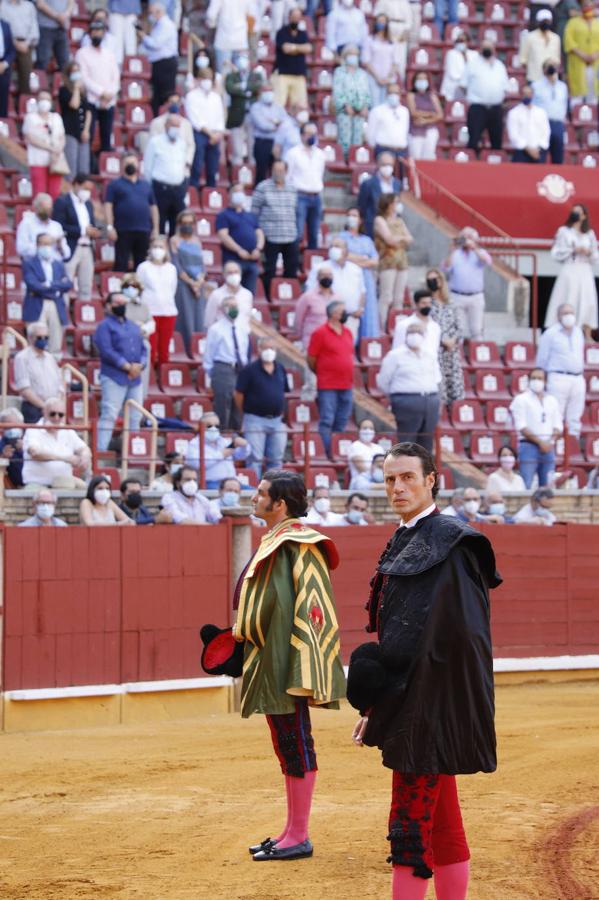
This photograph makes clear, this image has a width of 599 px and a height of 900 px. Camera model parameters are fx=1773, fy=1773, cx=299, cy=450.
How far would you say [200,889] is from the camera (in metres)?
6.66

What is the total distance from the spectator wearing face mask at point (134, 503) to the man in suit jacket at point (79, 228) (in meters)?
3.81

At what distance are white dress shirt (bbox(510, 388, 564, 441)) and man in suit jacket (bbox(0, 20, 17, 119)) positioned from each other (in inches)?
250

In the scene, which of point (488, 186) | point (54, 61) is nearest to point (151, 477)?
point (54, 61)

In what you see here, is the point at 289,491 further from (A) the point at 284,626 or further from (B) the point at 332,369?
(B) the point at 332,369

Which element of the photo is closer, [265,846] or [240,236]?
[265,846]

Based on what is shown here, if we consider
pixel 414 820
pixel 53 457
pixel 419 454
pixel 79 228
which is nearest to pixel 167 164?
pixel 79 228

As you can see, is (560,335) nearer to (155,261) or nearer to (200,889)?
(155,261)

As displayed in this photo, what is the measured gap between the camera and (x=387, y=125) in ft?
67.0

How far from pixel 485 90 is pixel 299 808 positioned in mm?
15918

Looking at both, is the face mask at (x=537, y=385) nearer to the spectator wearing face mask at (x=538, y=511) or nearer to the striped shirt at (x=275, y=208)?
the spectator wearing face mask at (x=538, y=511)

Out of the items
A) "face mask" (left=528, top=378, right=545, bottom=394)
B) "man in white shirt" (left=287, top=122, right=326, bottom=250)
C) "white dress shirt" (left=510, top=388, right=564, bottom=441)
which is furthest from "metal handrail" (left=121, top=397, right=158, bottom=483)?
"man in white shirt" (left=287, top=122, right=326, bottom=250)

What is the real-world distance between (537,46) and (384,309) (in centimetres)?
593

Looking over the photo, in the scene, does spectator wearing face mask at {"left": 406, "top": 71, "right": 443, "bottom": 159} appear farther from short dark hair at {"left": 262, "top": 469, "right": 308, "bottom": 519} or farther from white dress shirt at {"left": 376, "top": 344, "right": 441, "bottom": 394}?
short dark hair at {"left": 262, "top": 469, "right": 308, "bottom": 519}

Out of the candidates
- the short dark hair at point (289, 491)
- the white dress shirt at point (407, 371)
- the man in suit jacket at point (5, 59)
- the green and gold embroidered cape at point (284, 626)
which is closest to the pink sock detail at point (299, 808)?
the green and gold embroidered cape at point (284, 626)
